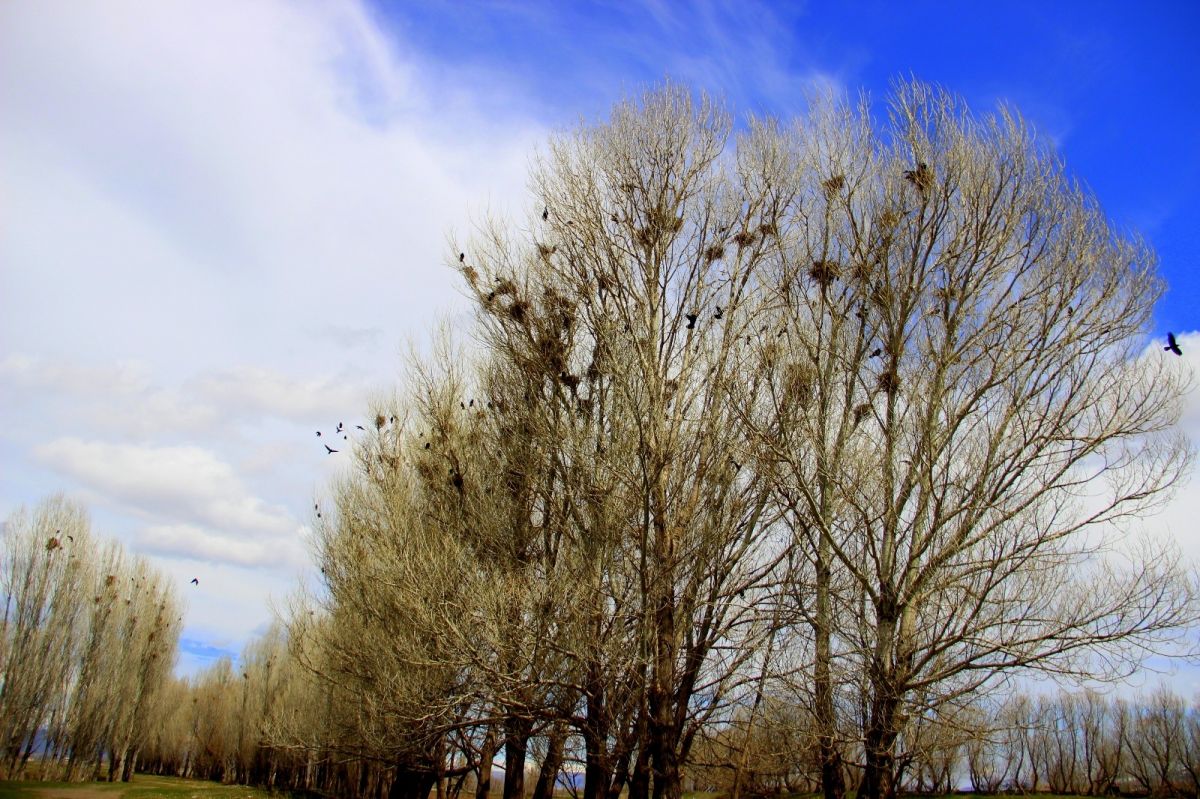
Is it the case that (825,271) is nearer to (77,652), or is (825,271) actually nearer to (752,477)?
(752,477)

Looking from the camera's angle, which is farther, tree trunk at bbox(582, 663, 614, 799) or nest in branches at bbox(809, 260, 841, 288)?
nest in branches at bbox(809, 260, 841, 288)

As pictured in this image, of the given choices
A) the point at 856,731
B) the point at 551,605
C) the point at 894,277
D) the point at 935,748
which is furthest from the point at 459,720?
the point at 894,277

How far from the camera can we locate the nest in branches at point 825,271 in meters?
10.8

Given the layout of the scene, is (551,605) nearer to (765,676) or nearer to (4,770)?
(765,676)

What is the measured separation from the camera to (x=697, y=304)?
Result: 11.7m

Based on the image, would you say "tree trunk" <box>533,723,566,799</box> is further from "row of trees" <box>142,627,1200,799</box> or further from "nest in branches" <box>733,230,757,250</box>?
"nest in branches" <box>733,230,757,250</box>

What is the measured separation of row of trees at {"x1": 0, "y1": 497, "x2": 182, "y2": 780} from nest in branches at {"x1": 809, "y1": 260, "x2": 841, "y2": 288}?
111 ft

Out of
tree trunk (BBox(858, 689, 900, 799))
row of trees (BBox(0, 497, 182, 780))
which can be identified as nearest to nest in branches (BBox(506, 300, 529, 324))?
tree trunk (BBox(858, 689, 900, 799))

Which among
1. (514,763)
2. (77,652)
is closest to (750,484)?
(514,763)

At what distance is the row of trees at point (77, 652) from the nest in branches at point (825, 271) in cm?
3379

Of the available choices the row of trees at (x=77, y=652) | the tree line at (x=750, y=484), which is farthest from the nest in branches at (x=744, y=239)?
the row of trees at (x=77, y=652)

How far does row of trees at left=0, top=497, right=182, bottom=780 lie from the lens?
101ft

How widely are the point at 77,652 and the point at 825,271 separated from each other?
121 feet

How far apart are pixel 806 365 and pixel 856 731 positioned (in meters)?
4.70
